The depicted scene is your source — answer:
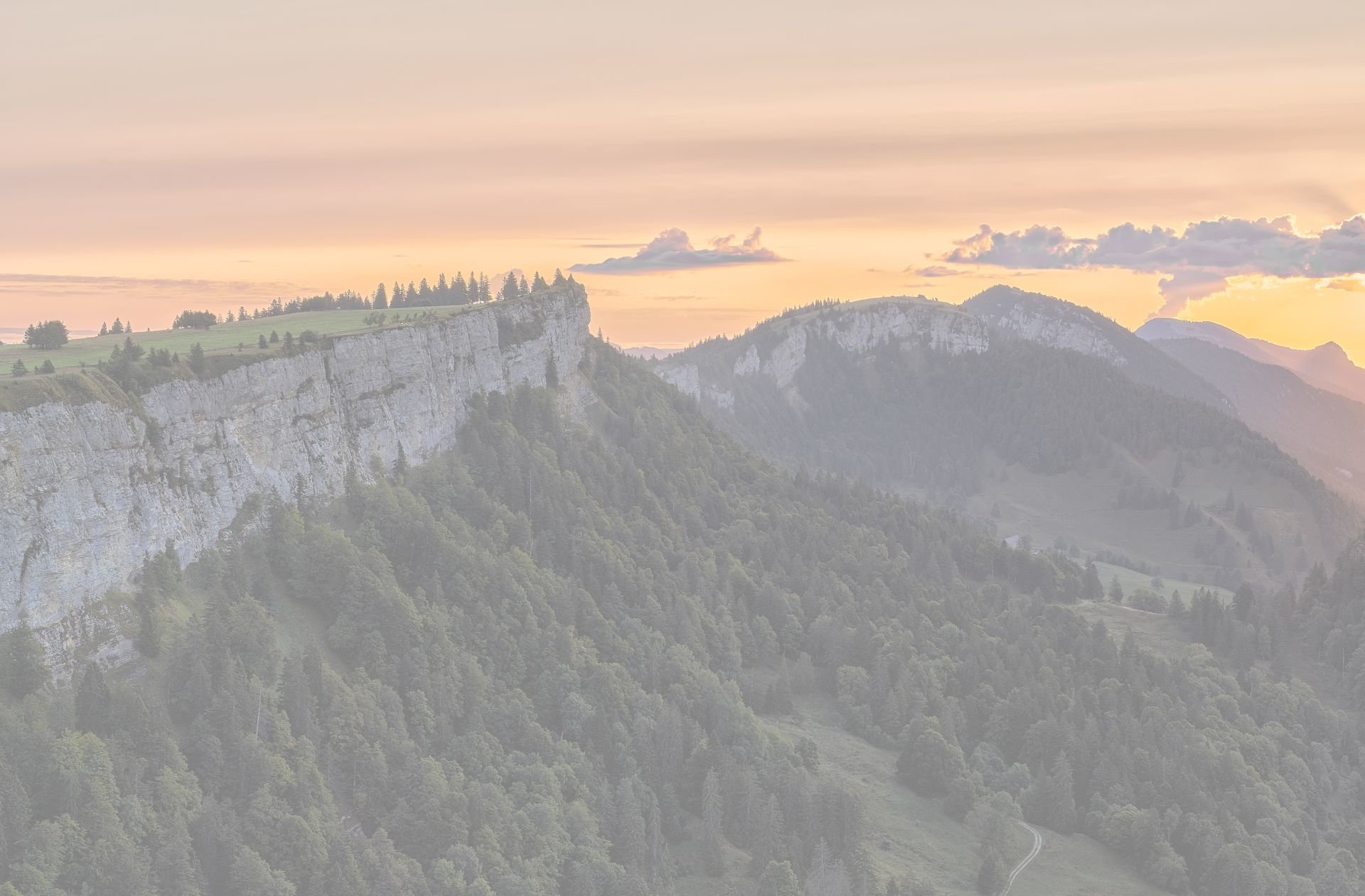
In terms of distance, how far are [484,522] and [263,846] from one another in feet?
186

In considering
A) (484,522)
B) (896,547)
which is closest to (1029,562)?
(896,547)

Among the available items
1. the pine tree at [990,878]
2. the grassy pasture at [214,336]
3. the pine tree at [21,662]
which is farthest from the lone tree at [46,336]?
the pine tree at [990,878]

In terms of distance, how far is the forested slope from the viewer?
8456 centimetres

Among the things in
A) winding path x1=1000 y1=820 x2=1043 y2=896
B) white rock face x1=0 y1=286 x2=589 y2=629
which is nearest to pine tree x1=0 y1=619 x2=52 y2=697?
white rock face x1=0 y1=286 x2=589 y2=629

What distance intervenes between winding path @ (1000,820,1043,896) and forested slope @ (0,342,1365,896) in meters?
1.56

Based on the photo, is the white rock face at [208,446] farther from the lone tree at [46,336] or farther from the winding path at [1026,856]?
the winding path at [1026,856]

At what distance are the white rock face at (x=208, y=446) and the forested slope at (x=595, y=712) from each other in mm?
3717

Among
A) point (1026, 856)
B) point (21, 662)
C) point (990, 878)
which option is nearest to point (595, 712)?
point (990, 878)

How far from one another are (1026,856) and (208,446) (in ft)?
247

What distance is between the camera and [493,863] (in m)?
94.7

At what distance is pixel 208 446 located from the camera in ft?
347

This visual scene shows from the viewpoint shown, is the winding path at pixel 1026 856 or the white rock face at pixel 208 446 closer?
the white rock face at pixel 208 446

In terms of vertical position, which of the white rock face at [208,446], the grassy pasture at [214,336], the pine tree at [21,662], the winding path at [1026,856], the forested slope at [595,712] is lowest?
the winding path at [1026,856]

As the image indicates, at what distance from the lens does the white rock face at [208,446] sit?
8519 cm
